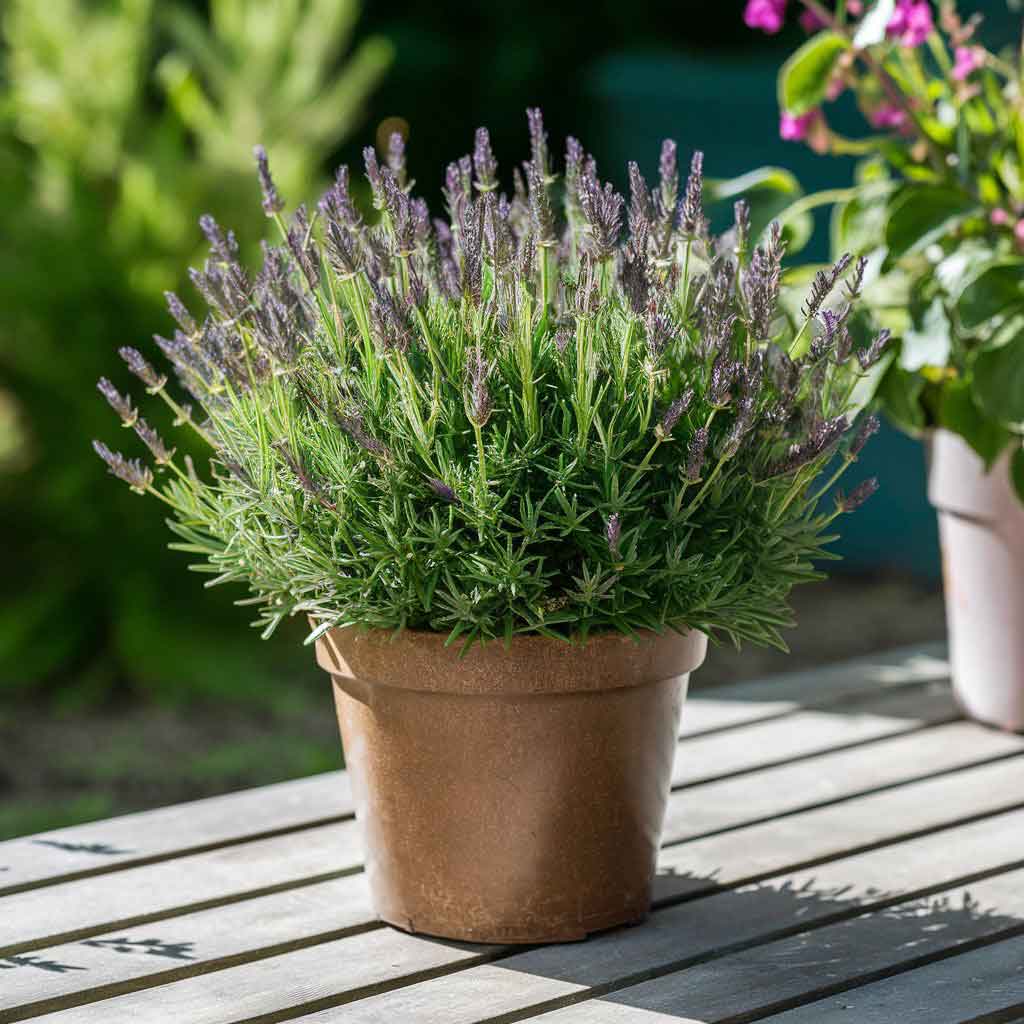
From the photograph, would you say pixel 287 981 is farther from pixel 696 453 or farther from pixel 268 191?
pixel 268 191

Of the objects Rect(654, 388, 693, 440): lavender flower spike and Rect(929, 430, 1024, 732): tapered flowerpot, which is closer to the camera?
Rect(654, 388, 693, 440): lavender flower spike

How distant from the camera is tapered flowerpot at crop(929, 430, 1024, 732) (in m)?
1.96

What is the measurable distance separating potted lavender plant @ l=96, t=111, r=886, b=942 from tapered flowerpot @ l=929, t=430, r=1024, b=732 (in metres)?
0.57

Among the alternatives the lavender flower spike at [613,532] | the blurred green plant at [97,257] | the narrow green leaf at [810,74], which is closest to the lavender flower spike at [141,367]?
the lavender flower spike at [613,532]

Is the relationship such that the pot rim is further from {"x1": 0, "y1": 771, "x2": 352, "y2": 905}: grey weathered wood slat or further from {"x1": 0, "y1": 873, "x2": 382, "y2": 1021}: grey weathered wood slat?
{"x1": 0, "y1": 771, "x2": 352, "y2": 905}: grey weathered wood slat

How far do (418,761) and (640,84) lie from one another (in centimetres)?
346

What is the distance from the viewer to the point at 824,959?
140cm

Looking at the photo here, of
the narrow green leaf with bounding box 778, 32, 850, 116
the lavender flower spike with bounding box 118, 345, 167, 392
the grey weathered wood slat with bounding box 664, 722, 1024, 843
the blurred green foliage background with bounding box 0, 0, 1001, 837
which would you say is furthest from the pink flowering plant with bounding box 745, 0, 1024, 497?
the blurred green foliage background with bounding box 0, 0, 1001, 837

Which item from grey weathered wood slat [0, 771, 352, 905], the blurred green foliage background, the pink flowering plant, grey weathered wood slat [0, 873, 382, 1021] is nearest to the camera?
grey weathered wood slat [0, 873, 382, 1021]

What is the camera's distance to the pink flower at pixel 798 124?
203cm

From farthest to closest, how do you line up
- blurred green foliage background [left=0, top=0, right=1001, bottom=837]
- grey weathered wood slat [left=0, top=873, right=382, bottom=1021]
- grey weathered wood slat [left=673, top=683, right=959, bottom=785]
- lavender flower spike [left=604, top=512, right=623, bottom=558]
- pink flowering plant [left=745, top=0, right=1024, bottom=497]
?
blurred green foliage background [left=0, top=0, right=1001, bottom=837] → grey weathered wood slat [left=673, top=683, right=959, bottom=785] → pink flowering plant [left=745, top=0, right=1024, bottom=497] → grey weathered wood slat [left=0, top=873, right=382, bottom=1021] → lavender flower spike [left=604, top=512, right=623, bottom=558]

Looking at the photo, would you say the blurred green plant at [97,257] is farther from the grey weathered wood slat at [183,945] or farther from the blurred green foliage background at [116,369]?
the grey weathered wood slat at [183,945]

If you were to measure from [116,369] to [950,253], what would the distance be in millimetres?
2037

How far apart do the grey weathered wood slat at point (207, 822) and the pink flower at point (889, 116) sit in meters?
0.74
